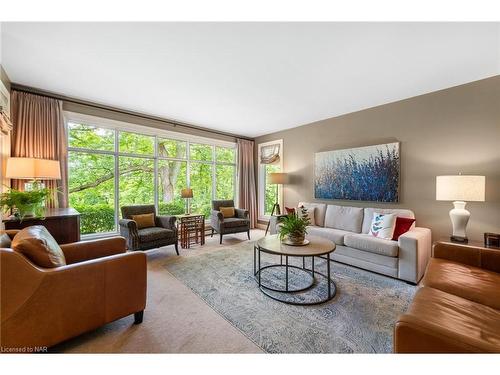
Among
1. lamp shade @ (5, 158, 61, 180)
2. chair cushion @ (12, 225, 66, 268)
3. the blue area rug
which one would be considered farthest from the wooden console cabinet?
the blue area rug

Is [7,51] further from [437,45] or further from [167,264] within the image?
[437,45]

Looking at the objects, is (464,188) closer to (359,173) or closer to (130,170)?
(359,173)

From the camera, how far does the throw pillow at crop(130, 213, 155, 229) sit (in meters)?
3.57

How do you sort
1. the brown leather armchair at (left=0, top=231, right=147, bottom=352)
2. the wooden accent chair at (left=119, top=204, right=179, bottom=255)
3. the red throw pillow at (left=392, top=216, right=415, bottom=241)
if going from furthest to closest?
1. the wooden accent chair at (left=119, top=204, right=179, bottom=255)
2. the red throw pillow at (left=392, top=216, right=415, bottom=241)
3. the brown leather armchair at (left=0, top=231, right=147, bottom=352)

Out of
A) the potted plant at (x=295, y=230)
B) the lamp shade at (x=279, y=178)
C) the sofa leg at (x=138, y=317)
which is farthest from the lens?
the lamp shade at (x=279, y=178)

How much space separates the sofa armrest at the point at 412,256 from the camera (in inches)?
100

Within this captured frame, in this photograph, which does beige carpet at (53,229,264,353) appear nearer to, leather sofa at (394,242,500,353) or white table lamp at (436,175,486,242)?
leather sofa at (394,242,500,353)

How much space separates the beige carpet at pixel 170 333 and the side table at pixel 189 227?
1.74 m

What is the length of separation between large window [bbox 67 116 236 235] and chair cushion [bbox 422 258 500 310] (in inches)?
173

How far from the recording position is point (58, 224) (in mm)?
2510

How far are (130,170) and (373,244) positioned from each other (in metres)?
4.31

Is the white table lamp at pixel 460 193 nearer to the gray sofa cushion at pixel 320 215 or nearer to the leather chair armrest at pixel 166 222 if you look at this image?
the gray sofa cushion at pixel 320 215

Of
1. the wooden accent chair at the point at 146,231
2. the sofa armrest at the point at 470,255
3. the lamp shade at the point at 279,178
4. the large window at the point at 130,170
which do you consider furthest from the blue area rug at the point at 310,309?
the lamp shade at the point at 279,178
